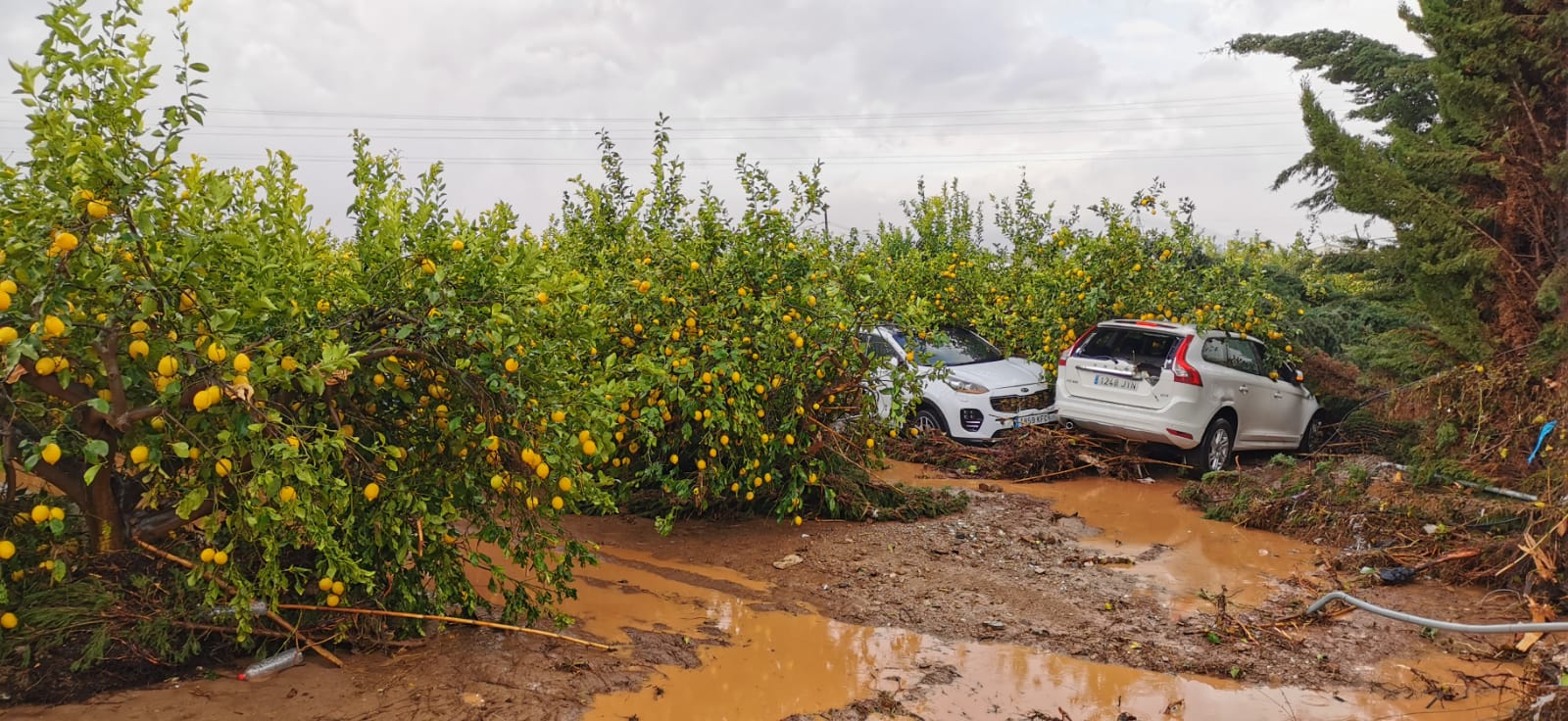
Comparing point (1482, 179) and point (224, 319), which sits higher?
point (1482, 179)

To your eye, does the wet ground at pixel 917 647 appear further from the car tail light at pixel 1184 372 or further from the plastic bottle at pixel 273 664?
the car tail light at pixel 1184 372

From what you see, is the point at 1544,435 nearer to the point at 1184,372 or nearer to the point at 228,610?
the point at 1184,372

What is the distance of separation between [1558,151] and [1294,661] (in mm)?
4689

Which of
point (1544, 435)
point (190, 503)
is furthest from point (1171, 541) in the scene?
point (190, 503)

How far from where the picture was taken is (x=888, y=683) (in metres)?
4.51

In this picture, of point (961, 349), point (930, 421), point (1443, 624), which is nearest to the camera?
point (1443, 624)

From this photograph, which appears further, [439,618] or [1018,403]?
[1018,403]

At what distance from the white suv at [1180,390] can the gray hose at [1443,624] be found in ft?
12.0

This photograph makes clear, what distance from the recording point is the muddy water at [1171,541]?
6.31 meters

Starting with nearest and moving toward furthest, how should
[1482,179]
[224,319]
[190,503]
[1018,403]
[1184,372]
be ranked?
[224,319], [190,503], [1482,179], [1184,372], [1018,403]

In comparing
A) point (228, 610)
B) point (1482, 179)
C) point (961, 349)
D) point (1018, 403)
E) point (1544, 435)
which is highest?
point (1482, 179)

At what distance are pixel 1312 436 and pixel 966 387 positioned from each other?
3.99 m

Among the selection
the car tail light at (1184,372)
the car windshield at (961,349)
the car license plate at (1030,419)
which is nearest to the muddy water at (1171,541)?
the car license plate at (1030,419)

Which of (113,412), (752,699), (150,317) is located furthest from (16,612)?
(752,699)
